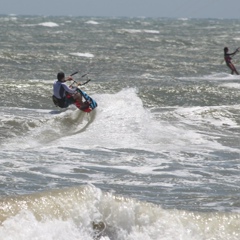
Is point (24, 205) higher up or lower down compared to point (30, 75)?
higher up

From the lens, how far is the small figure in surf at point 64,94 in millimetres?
18766

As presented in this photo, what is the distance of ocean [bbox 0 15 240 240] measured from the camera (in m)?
9.32

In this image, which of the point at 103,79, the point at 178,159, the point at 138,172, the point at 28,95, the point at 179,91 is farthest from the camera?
the point at 103,79

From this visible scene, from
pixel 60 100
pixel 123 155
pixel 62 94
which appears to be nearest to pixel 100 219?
pixel 123 155

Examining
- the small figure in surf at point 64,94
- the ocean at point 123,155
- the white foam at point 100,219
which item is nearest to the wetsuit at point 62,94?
the small figure in surf at point 64,94

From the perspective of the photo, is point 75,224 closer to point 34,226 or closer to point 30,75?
point 34,226

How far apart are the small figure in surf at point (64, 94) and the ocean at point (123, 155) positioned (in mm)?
300

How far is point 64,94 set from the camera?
18.9 m

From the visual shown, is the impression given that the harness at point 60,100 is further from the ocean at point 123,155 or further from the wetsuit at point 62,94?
the ocean at point 123,155

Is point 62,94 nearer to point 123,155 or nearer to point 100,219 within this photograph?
point 123,155

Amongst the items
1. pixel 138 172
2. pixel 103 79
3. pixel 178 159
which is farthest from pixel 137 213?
pixel 103 79

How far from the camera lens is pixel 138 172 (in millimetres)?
12875

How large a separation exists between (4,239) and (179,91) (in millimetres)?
16472

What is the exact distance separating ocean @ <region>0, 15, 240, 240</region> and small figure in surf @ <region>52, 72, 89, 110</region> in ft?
0.98
